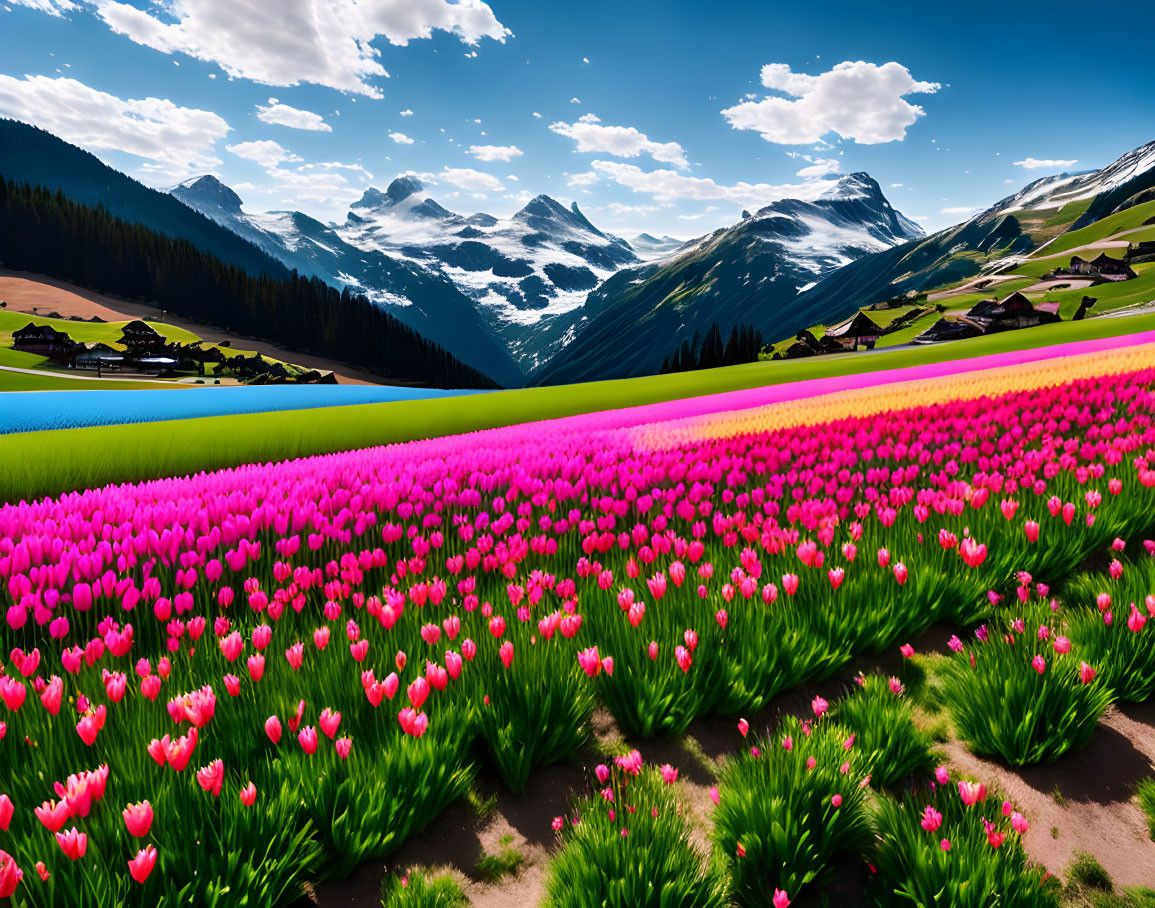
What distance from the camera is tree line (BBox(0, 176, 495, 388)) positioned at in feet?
433

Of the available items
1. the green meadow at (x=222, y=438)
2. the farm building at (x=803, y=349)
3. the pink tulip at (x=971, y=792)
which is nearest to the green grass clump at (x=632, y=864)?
the pink tulip at (x=971, y=792)

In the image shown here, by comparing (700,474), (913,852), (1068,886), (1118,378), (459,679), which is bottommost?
(1068,886)

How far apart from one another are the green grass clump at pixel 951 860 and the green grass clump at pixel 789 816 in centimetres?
17

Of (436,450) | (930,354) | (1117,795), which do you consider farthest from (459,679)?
(930,354)

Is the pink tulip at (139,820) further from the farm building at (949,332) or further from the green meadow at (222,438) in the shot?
the farm building at (949,332)

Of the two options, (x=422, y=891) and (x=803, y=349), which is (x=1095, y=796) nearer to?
(x=422, y=891)

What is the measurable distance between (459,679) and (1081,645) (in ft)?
12.3

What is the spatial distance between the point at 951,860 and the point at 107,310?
161 m

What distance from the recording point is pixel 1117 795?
2.88 metres

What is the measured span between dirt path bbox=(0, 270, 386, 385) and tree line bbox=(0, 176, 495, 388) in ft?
9.31

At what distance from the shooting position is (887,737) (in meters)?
2.96

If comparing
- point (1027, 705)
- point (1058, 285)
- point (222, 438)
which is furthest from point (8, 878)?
point (1058, 285)

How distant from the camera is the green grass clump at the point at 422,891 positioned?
216 cm

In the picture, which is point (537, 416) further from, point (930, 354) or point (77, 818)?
point (930, 354)
